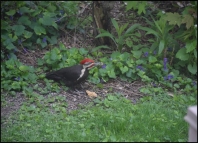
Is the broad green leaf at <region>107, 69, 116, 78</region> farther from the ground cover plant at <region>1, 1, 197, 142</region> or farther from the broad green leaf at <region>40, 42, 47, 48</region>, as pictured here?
the broad green leaf at <region>40, 42, 47, 48</region>

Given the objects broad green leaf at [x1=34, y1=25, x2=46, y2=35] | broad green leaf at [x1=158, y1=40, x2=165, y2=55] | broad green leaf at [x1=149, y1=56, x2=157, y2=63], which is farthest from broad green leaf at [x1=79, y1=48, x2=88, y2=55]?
broad green leaf at [x1=158, y1=40, x2=165, y2=55]

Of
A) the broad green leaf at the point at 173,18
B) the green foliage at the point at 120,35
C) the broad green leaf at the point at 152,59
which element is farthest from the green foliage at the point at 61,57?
the broad green leaf at the point at 173,18

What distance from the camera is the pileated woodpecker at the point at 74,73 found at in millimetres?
6227

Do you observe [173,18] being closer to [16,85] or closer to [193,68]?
[193,68]

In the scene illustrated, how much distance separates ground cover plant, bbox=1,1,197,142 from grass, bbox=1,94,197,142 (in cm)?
1

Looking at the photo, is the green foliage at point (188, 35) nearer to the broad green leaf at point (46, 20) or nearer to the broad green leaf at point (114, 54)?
the broad green leaf at point (114, 54)

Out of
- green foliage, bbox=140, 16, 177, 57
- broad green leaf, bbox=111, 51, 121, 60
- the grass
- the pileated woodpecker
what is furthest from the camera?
broad green leaf, bbox=111, 51, 121, 60

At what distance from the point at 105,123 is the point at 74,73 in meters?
1.22

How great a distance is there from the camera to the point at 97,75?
6.62 m

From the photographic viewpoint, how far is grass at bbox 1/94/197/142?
4.86 meters

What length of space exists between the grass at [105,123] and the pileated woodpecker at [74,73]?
486 mm

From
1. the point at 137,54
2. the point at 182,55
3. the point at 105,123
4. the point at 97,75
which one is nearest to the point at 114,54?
the point at 137,54

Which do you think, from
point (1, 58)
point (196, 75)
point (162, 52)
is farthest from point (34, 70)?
point (196, 75)

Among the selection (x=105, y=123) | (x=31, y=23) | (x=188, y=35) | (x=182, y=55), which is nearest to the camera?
(x=105, y=123)
